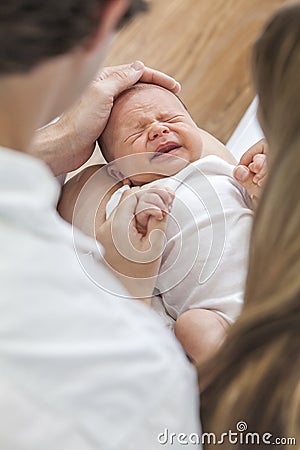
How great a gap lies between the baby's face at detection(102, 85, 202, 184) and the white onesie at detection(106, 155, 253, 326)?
0.13 feet

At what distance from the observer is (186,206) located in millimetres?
1244

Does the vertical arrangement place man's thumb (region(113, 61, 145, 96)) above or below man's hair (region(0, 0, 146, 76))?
below

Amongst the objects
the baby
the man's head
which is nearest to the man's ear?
the baby

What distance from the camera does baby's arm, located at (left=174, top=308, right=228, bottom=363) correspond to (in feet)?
3.46

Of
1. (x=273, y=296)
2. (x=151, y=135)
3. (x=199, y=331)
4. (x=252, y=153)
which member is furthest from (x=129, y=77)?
(x=273, y=296)

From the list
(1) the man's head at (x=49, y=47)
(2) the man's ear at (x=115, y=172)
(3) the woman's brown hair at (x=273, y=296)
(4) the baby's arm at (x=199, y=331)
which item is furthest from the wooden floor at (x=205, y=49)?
(1) the man's head at (x=49, y=47)

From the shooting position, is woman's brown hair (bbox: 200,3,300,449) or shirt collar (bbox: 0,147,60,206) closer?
shirt collar (bbox: 0,147,60,206)

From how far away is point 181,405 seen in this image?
0.65 m

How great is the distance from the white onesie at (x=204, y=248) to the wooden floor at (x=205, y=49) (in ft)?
2.06

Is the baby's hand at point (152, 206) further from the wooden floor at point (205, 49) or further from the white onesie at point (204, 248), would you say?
the wooden floor at point (205, 49)

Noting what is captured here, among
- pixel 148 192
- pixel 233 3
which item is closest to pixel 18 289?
pixel 148 192

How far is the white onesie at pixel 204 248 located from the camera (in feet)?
3.80

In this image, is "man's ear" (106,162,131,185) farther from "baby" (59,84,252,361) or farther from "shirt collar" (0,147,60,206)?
"shirt collar" (0,147,60,206)

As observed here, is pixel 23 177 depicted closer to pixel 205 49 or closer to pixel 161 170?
pixel 161 170
